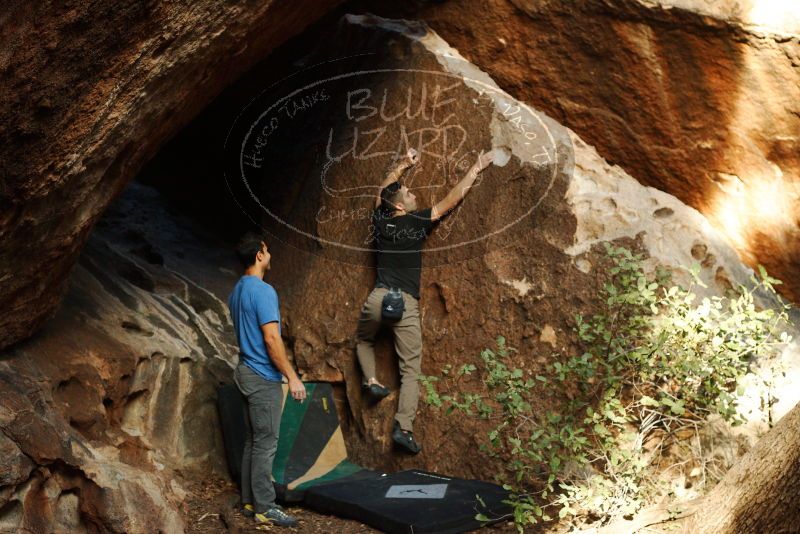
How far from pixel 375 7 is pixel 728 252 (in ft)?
11.6

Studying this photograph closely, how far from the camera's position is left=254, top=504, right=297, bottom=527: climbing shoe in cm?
581

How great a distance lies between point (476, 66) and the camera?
A: 7.25 meters

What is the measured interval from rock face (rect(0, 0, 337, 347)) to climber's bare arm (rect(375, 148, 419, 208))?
173cm

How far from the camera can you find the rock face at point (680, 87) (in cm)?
622

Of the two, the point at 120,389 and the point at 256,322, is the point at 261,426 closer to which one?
the point at 256,322

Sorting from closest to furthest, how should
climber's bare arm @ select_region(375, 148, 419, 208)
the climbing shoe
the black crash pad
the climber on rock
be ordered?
the black crash pad → the climbing shoe → the climber on rock → climber's bare arm @ select_region(375, 148, 419, 208)

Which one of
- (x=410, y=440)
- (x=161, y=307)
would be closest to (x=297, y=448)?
(x=410, y=440)

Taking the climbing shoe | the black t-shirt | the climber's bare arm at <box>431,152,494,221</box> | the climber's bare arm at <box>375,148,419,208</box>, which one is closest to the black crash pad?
the climbing shoe

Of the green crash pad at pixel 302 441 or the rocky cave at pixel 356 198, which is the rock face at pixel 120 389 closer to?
the rocky cave at pixel 356 198

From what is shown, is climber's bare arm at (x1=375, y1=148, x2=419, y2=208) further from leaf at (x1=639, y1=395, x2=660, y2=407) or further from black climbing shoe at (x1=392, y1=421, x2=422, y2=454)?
leaf at (x1=639, y1=395, x2=660, y2=407)

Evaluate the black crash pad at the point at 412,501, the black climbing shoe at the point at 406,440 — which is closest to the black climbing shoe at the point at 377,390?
the black climbing shoe at the point at 406,440

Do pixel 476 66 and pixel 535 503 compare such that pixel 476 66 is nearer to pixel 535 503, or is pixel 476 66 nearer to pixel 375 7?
pixel 375 7

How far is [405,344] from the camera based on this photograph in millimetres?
6621

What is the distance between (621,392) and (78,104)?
3621 millimetres
